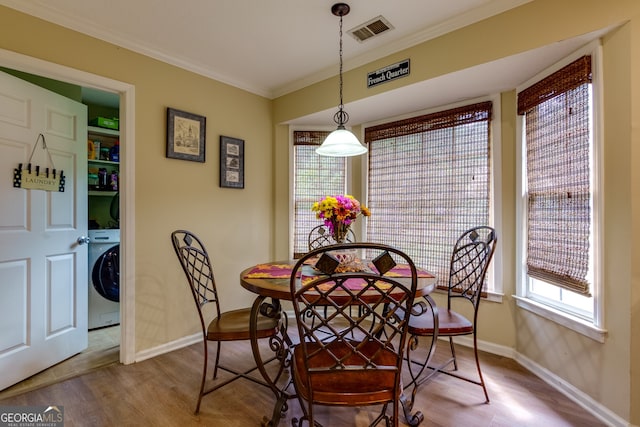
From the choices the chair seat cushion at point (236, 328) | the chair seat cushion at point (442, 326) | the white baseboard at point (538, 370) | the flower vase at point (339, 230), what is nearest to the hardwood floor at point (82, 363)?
the white baseboard at point (538, 370)

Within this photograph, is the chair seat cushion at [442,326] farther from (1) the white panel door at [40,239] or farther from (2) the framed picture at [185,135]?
(1) the white panel door at [40,239]

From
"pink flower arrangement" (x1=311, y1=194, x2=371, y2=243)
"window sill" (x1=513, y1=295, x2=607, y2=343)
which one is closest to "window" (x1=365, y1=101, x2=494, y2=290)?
"window sill" (x1=513, y1=295, x2=607, y2=343)

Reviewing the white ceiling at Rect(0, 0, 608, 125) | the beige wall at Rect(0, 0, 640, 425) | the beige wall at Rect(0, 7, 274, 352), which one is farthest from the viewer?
the beige wall at Rect(0, 7, 274, 352)

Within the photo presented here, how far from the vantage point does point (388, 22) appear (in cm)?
217

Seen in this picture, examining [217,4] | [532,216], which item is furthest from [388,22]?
[532,216]

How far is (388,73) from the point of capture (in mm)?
2479

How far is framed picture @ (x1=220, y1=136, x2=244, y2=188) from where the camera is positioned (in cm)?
298

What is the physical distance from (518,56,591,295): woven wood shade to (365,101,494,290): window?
1.20 ft

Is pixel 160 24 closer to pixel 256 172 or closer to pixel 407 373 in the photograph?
pixel 256 172

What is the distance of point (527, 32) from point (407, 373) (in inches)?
92.9

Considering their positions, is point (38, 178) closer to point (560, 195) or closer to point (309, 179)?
point (309, 179)

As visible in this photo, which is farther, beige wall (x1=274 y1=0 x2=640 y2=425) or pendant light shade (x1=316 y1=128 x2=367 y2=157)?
pendant light shade (x1=316 y1=128 x2=367 y2=157)

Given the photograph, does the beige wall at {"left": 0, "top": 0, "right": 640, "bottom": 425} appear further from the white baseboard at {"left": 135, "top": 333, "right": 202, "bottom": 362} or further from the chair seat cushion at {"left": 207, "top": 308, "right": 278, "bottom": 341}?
the chair seat cushion at {"left": 207, "top": 308, "right": 278, "bottom": 341}

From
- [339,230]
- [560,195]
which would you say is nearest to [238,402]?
[339,230]
